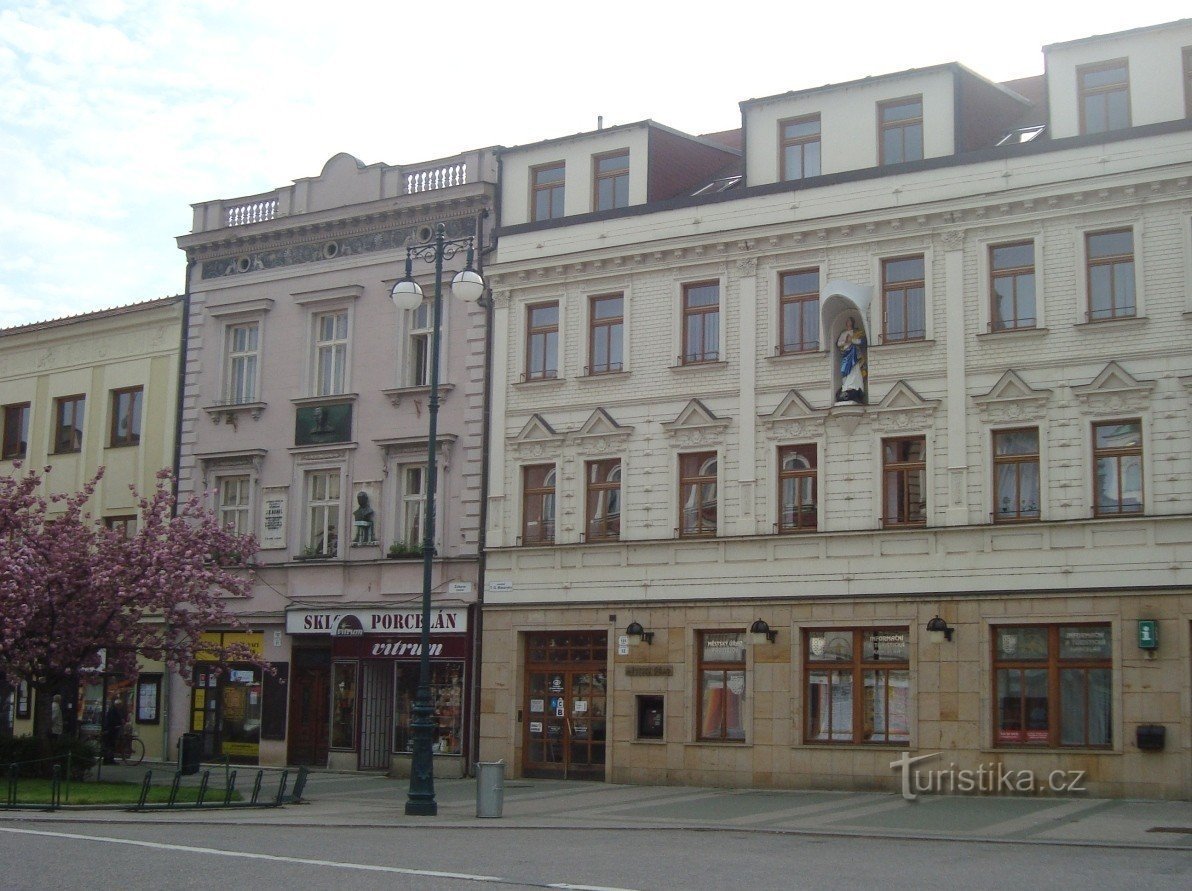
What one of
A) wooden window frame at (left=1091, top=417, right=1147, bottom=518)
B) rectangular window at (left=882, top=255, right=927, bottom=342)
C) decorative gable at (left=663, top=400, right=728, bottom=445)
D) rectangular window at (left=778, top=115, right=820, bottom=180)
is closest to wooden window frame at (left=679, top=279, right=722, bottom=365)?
decorative gable at (left=663, top=400, right=728, bottom=445)

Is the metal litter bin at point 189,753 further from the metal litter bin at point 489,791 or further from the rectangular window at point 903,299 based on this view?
the rectangular window at point 903,299

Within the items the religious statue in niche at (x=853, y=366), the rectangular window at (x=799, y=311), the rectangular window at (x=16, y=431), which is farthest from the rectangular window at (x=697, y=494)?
the rectangular window at (x=16, y=431)

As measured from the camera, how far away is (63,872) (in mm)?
16391

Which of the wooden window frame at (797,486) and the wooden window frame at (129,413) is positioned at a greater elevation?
the wooden window frame at (129,413)

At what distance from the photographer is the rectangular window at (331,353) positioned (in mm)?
37938

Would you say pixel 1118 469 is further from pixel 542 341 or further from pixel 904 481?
pixel 542 341

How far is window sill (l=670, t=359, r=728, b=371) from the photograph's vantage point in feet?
105

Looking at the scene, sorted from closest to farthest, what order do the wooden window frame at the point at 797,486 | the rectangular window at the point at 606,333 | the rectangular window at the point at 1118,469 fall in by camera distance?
the rectangular window at the point at 1118,469
the wooden window frame at the point at 797,486
the rectangular window at the point at 606,333

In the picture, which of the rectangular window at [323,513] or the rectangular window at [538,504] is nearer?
the rectangular window at [538,504]

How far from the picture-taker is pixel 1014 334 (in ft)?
95.1

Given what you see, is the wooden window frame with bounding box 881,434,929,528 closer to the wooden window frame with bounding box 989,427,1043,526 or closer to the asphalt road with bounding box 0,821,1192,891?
the wooden window frame with bounding box 989,427,1043,526

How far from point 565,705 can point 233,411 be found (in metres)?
11.9

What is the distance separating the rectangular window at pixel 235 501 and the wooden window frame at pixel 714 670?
1267cm

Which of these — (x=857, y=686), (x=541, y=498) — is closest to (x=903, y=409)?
(x=857, y=686)
